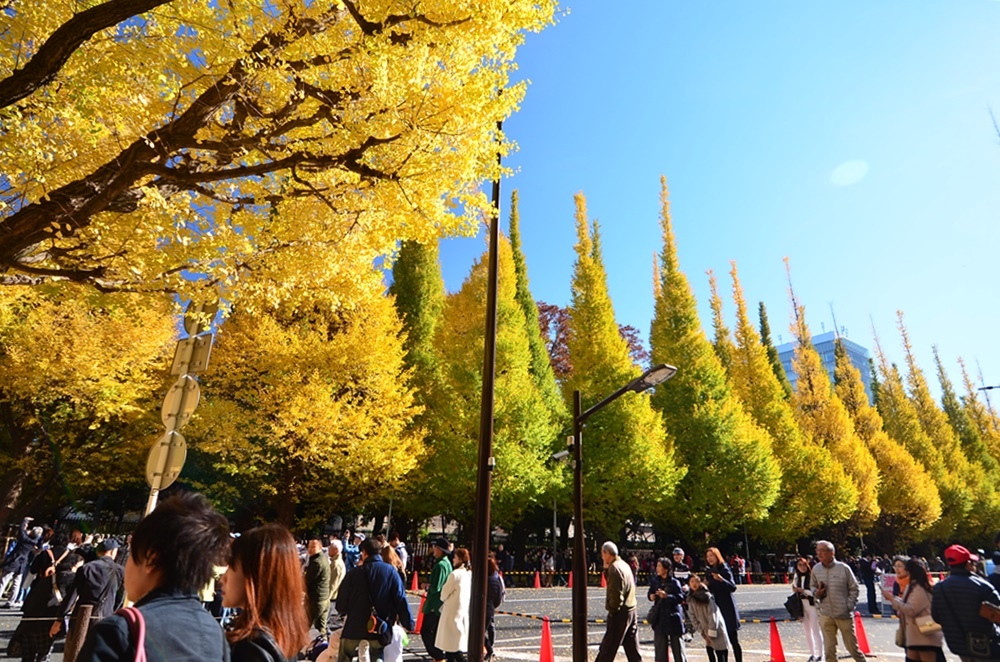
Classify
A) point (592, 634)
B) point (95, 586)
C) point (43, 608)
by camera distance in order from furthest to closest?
1. point (592, 634)
2. point (43, 608)
3. point (95, 586)

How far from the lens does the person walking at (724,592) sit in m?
6.79

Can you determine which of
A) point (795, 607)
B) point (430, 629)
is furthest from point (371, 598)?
point (795, 607)

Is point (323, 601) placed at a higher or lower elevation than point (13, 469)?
lower

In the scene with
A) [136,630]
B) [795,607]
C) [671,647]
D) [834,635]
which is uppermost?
[136,630]

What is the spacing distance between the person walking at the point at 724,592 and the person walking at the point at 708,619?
101 mm

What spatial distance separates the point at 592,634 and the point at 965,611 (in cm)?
687

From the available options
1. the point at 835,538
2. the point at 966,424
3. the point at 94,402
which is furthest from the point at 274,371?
the point at 966,424

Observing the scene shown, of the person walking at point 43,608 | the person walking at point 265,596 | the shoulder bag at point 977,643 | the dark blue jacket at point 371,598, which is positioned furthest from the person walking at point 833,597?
the person walking at point 43,608

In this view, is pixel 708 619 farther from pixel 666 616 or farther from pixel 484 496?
pixel 484 496

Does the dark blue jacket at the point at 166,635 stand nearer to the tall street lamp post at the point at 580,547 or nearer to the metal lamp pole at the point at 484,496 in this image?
the metal lamp pole at the point at 484,496

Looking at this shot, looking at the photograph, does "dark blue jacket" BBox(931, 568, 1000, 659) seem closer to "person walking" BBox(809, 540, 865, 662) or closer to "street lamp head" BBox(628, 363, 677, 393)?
"person walking" BBox(809, 540, 865, 662)

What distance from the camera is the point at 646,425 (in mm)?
21219

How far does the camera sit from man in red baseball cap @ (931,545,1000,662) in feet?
13.9

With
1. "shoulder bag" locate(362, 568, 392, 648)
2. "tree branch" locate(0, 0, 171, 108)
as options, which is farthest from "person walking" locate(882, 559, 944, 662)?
"tree branch" locate(0, 0, 171, 108)
